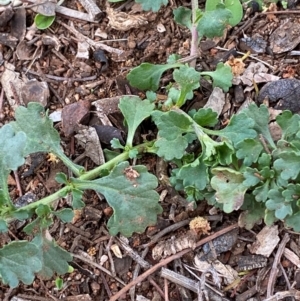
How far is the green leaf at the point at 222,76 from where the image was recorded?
7.16 feet

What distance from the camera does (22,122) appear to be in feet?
6.97

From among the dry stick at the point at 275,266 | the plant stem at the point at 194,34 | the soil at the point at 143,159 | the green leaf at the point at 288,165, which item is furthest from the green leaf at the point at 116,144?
the dry stick at the point at 275,266

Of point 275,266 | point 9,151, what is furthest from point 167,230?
point 9,151

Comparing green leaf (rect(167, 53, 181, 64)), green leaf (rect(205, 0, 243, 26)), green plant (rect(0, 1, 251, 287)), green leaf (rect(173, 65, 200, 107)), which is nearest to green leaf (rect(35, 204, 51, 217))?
green plant (rect(0, 1, 251, 287))

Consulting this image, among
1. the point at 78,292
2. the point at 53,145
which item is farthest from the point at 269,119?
→ the point at 78,292

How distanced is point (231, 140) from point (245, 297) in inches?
21.7

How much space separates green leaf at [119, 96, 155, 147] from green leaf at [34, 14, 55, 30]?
528 mm

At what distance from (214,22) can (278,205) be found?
2.26 feet

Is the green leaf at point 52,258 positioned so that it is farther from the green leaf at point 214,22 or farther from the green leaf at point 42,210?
the green leaf at point 214,22

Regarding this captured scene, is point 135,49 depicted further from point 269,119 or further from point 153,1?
point 269,119

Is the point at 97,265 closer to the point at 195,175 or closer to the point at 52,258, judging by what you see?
the point at 52,258

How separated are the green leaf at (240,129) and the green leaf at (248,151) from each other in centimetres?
2

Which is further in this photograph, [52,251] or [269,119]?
[269,119]

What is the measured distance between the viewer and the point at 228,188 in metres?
2.00
